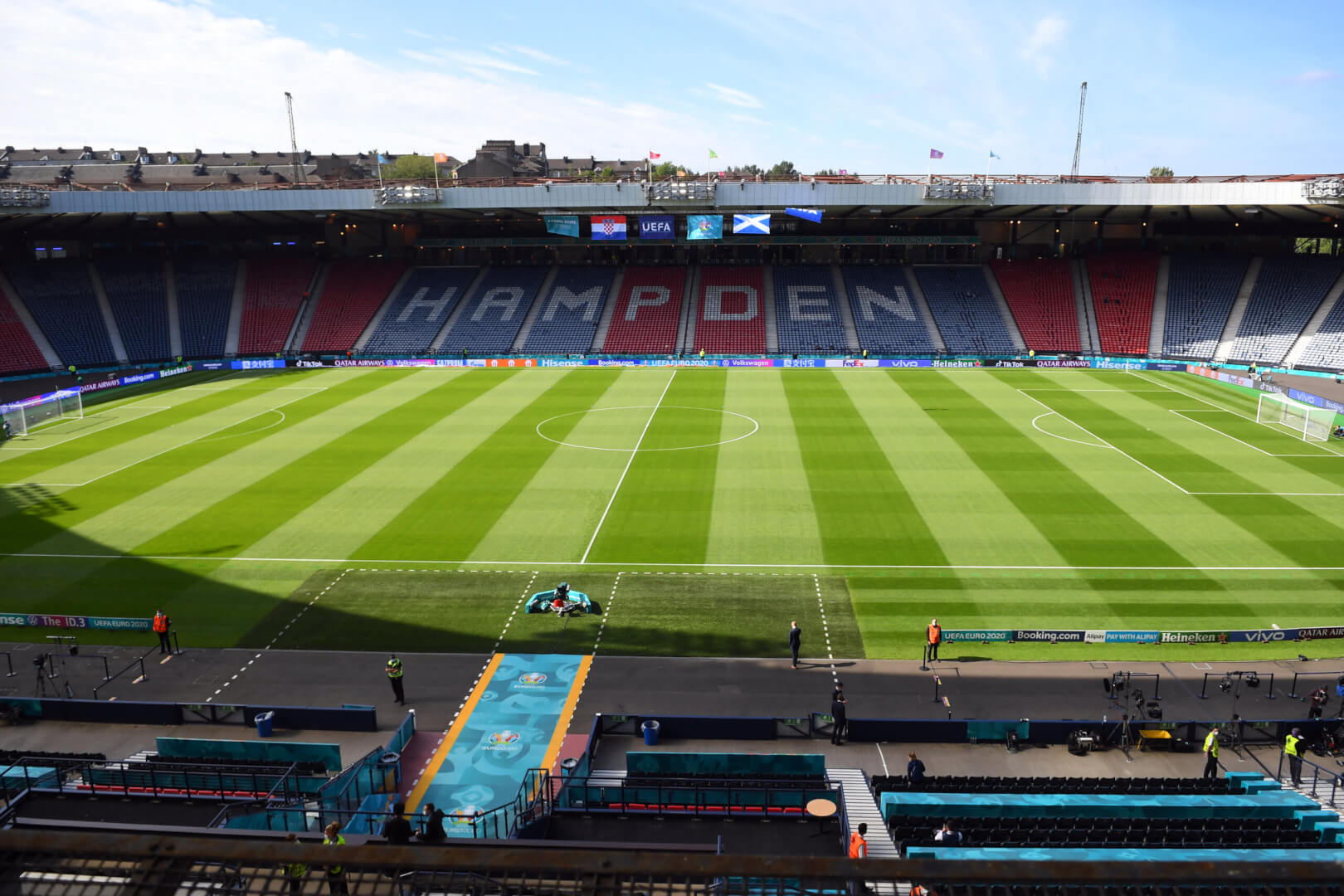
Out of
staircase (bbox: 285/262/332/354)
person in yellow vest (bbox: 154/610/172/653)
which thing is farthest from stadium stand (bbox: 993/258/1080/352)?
person in yellow vest (bbox: 154/610/172/653)

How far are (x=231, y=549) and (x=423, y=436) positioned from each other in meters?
16.3

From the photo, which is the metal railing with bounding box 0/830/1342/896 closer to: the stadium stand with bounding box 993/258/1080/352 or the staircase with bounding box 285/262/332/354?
the stadium stand with bounding box 993/258/1080/352

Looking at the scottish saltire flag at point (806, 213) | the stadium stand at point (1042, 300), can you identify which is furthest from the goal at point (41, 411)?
the stadium stand at point (1042, 300)

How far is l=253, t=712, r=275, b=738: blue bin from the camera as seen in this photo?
67.7ft

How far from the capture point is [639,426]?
164 ft

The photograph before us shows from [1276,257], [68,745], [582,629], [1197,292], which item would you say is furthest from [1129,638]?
[1276,257]

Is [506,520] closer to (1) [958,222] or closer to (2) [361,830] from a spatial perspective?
(2) [361,830]

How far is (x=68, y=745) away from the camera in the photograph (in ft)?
67.5

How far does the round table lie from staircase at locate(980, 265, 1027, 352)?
66.4m

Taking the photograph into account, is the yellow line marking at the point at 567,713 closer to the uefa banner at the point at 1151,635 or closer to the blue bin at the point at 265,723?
the blue bin at the point at 265,723

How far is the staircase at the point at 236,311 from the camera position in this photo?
7738cm

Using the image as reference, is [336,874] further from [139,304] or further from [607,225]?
[139,304]

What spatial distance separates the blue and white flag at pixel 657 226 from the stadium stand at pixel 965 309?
80.9ft

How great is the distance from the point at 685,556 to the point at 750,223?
47.2m
